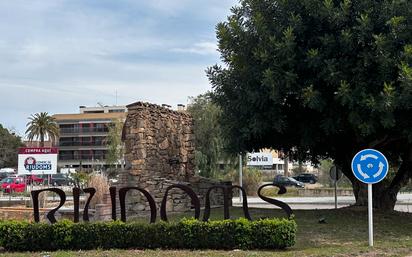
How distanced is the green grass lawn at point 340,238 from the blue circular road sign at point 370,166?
132cm

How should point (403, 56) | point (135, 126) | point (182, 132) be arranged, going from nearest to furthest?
point (403, 56) → point (135, 126) → point (182, 132)

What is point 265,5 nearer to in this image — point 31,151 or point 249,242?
point 249,242

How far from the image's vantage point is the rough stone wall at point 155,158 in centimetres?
1806

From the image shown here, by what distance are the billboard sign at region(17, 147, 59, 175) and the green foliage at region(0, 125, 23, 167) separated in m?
61.8

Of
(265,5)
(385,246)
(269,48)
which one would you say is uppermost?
(265,5)

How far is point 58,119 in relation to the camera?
9481cm

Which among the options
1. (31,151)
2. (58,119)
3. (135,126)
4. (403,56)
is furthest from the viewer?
(58,119)

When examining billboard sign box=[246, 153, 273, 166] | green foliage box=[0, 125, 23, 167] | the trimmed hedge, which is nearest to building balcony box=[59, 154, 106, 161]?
green foliage box=[0, 125, 23, 167]

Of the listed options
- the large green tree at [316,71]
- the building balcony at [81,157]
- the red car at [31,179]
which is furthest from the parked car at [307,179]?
the large green tree at [316,71]

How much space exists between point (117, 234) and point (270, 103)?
5600 millimetres

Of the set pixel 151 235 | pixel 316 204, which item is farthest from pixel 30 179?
pixel 151 235

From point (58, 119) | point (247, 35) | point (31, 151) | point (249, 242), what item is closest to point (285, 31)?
point (247, 35)

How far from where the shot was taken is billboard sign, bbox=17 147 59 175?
86.9 ft

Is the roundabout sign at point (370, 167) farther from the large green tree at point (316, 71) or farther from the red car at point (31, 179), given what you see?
the red car at point (31, 179)
